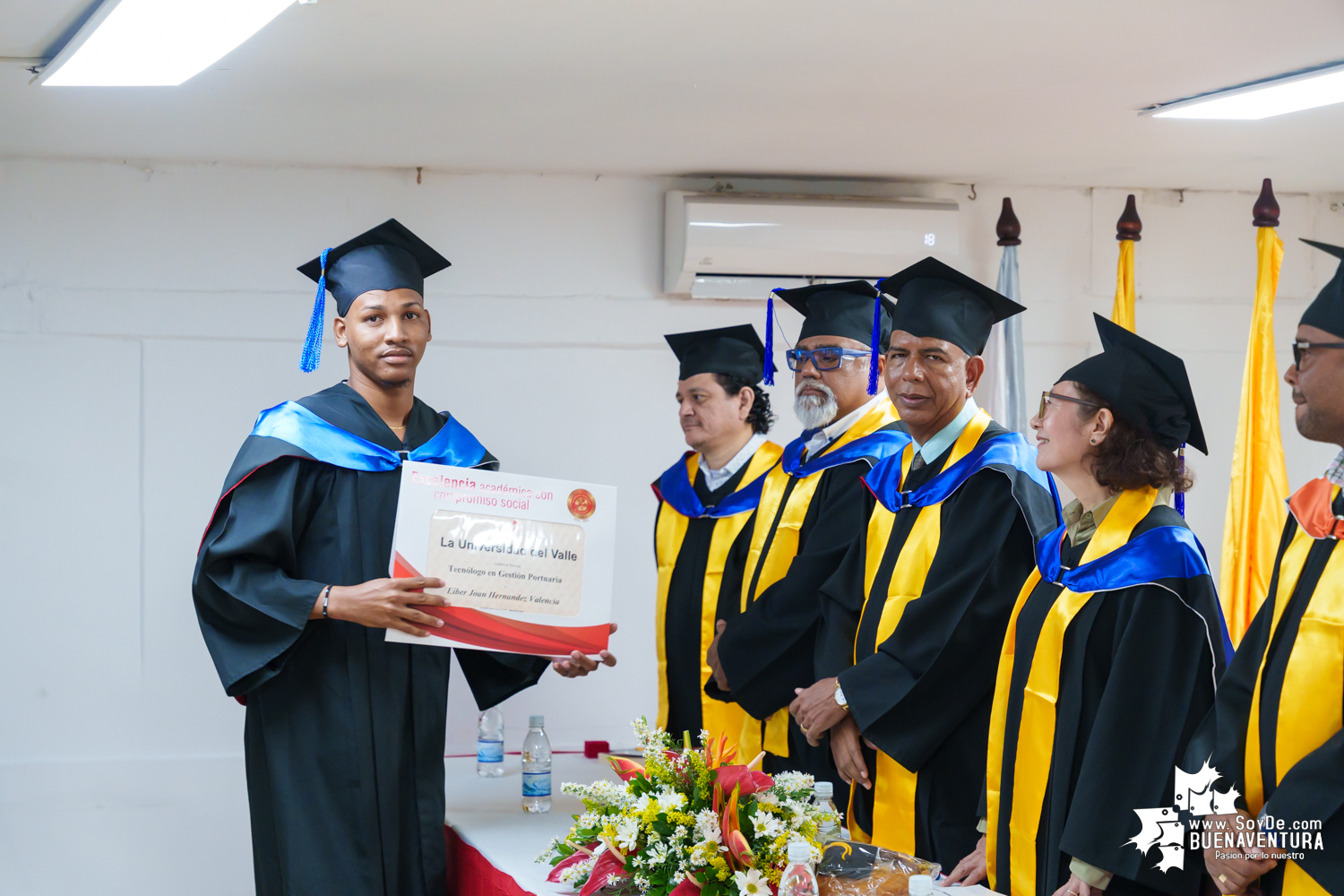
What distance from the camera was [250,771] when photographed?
2.74m

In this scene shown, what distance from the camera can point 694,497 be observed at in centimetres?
390

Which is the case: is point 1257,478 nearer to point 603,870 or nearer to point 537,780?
point 537,780

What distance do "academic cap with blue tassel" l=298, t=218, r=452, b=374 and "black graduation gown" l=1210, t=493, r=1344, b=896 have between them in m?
1.99

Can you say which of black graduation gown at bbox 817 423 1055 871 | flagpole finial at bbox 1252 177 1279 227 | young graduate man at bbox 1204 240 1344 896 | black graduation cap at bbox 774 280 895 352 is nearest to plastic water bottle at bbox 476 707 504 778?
black graduation gown at bbox 817 423 1055 871

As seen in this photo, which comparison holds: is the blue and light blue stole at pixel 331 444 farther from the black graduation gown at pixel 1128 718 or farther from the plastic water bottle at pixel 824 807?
the black graduation gown at pixel 1128 718

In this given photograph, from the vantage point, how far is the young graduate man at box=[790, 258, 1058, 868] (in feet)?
8.98

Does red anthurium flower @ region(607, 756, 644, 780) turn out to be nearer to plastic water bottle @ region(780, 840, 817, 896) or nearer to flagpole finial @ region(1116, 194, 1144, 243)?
plastic water bottle @ region(780, 840, 817, 896)

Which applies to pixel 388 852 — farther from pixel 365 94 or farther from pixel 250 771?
pixel 365 94

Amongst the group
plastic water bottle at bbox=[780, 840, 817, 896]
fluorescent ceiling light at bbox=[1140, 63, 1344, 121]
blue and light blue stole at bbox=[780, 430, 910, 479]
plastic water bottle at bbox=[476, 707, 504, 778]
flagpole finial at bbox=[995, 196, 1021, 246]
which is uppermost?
fluorescent ceiling light at bbox=[1140, 63, 1344, 121]

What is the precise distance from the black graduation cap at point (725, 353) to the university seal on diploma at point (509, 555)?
4.14 feet

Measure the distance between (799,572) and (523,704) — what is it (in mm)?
1888

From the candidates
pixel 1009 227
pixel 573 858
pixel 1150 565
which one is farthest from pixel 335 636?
pixel 1009 227

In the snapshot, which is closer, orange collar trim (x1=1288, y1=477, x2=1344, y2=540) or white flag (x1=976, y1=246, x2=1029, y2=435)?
orange collar trim (x1=1288, y1=477, x2=1344, y2=540)

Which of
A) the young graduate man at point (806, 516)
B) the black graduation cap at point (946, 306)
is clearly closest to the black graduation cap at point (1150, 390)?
the black graduation cap at point (946, 306)
